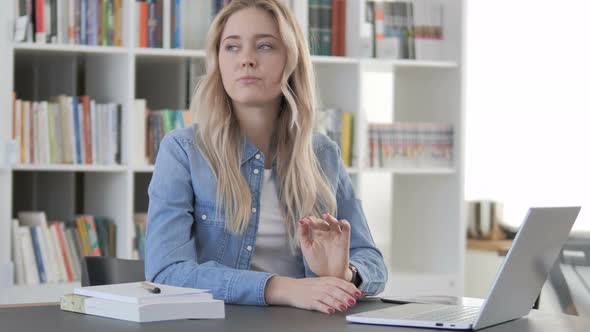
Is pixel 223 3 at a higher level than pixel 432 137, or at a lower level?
higher

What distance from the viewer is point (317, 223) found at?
1781 millimetres

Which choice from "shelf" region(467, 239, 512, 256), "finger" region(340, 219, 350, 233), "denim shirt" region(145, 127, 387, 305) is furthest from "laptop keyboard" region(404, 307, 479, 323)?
"shelf" region(467, 239, 512, 256)

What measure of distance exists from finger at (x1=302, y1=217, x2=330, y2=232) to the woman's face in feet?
1.47

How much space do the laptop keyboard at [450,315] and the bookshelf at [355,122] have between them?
1996mm

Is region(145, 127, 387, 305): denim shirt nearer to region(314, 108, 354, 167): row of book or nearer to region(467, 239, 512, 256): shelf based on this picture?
region(314, 108, 354, 167): row of book

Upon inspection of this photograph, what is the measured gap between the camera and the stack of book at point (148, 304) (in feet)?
5.02

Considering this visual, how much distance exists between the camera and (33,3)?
3.42 m

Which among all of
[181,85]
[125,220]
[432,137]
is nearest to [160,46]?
[181,85]

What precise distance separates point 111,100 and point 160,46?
28cm

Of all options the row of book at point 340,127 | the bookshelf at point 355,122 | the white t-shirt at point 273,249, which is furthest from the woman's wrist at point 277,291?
the row of book at point 340,127

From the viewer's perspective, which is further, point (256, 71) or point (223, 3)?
point (223, 3)

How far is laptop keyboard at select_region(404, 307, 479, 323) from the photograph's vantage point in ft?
5.05

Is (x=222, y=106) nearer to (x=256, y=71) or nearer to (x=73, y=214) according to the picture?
(x=256, y=71)


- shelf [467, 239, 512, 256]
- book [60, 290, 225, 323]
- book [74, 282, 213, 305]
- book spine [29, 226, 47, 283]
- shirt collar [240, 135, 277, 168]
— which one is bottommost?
shelf [467, 239, 512, 256]
